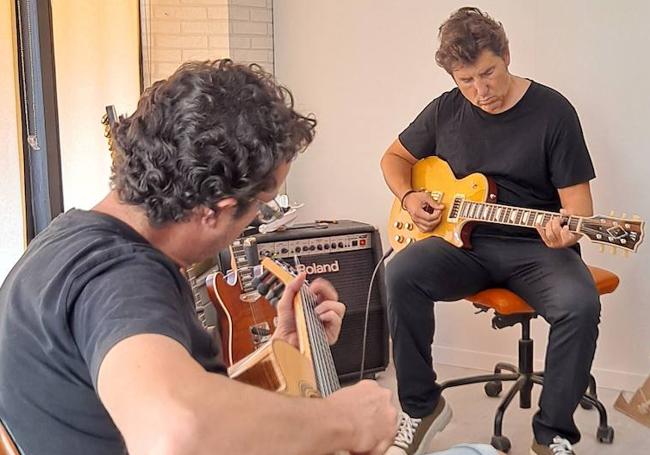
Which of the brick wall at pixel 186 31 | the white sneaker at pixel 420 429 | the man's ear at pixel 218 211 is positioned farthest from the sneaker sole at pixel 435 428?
the brick wall at pixel 186 31

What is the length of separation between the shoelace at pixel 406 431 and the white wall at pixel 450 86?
872mm

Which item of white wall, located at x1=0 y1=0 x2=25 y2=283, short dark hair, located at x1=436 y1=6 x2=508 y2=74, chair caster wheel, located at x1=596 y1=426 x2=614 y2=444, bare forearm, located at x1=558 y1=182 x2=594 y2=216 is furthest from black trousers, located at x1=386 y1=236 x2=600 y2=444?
white wall, located at x1=0 y1=0 x2=25 y2=283

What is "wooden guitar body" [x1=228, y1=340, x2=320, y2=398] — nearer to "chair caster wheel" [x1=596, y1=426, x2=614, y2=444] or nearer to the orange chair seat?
the orange chair seat

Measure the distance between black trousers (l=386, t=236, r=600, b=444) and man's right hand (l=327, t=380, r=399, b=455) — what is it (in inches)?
55.2

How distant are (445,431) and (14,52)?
1.95m

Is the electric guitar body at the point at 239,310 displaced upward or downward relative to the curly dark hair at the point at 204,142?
downward

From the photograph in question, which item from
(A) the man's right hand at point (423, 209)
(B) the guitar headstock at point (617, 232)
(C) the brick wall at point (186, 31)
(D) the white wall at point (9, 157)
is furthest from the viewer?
(C) the brick wall at point (186, 31)

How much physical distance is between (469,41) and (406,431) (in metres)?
1.20

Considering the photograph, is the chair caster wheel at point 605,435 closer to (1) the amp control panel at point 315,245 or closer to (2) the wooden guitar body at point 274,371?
(1) the amp control panel at point 315,245

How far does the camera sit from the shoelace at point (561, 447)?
2164 millimetres

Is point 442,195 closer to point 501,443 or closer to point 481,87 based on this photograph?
point 481,87

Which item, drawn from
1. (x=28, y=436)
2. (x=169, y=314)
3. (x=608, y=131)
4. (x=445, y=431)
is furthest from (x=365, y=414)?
(x=608, y=131)

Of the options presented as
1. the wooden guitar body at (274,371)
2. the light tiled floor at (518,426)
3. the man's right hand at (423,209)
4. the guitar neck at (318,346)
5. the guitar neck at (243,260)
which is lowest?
the light tiled floor at (518,426)

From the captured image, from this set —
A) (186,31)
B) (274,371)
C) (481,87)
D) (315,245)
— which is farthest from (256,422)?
(186,31)
